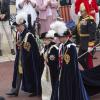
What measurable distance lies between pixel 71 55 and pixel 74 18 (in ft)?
24.1

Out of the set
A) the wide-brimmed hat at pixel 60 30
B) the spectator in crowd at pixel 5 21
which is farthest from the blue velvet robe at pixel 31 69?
the spectator in crowd at pixel 5 21

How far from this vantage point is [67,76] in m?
7.00

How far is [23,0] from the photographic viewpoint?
11.5m

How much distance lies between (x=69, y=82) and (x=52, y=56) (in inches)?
26.5

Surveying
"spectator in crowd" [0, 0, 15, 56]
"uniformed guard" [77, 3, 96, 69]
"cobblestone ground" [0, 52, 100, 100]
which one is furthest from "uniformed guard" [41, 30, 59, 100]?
"spectator in crowd" [0, 0, 15, 56]

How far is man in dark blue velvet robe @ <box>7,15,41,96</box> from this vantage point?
8.25 meters

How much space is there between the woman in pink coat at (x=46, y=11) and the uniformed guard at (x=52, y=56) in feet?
12.8

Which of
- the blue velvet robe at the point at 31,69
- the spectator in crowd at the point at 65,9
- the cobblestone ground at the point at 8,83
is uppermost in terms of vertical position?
the spectator in crowd at the point at 65,9

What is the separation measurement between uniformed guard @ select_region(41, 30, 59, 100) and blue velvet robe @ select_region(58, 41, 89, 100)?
310 millimetres

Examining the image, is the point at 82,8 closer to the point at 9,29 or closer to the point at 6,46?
the point at 9,29

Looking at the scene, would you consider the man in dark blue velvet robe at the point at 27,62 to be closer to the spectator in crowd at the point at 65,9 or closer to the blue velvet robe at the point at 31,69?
the blue velvet robe at the point at 31,69

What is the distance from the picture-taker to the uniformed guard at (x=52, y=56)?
24.6ft

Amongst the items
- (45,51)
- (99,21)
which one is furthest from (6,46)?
(45,51)

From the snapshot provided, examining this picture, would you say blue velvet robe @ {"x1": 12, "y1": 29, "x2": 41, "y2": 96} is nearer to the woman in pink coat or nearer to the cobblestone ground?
the cobblestone ground
